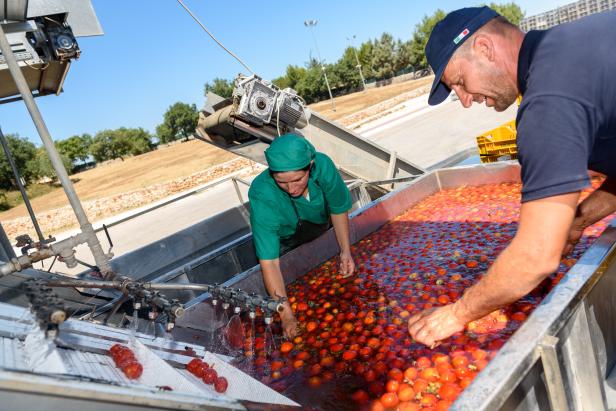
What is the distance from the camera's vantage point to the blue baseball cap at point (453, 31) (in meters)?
1.65

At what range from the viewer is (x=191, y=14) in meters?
4.87

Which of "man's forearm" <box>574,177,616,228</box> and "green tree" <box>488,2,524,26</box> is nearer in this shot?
"man's forearm" <box>574,177,616,228</box>

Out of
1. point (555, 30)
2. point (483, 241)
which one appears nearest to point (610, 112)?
point (555, 30)

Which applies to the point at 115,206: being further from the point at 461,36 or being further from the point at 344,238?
the point at 461,36

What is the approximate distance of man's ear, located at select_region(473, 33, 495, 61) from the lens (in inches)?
64.8

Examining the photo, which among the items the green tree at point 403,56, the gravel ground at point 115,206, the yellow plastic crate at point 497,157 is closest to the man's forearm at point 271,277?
the yellow plastic crate at point 497,157

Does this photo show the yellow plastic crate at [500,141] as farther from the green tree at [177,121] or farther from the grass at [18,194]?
the green tree at [177,121]

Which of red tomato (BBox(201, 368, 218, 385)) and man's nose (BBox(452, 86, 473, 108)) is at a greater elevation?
man's nose (BBox(452, 86, 473, 108))

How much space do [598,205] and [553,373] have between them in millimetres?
1252

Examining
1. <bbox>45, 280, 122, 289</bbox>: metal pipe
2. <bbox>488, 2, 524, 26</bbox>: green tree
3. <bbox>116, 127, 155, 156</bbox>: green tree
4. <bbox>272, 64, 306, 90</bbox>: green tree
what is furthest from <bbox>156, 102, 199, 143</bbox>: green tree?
<bbox>45, 280, 122, 289</bbox>: metal pipe

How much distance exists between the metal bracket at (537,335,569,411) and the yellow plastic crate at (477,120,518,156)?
18.0 ft

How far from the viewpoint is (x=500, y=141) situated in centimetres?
659

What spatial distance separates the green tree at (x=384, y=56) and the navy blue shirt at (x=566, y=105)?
83166 millimetres

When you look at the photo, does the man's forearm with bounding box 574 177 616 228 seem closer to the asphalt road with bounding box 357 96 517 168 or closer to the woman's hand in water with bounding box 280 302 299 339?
the woman's hand in water with bounding box 280 302 299 339
